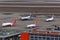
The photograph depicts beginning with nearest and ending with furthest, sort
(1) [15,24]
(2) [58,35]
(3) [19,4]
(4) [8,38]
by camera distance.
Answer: (2) [58,35]
(4) [8,38]
(1) [15,24]
(3) [19,4]

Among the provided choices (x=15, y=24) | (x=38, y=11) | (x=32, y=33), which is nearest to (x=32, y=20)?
(x=15, y=24)

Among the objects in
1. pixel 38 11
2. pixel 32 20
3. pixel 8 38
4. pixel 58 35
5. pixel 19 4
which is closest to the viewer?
pixel 58 35

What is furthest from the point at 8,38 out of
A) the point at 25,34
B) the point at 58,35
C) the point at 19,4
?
the point at 19,4

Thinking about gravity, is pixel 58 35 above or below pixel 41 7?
below

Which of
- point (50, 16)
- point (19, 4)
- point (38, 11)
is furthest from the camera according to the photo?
point (19, 4)

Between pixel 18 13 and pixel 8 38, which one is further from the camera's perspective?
pixel 18 13

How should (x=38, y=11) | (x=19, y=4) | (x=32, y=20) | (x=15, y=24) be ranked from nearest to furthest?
(x=15, y=24), (x=32, y=20), (x=38, y=11), (x=19, y=4)

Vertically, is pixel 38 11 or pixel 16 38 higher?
pixel 38 11

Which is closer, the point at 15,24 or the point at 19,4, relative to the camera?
the point at 15,24

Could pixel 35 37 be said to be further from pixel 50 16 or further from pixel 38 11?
pixel 38 11

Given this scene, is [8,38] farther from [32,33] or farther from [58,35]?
[58,35]
